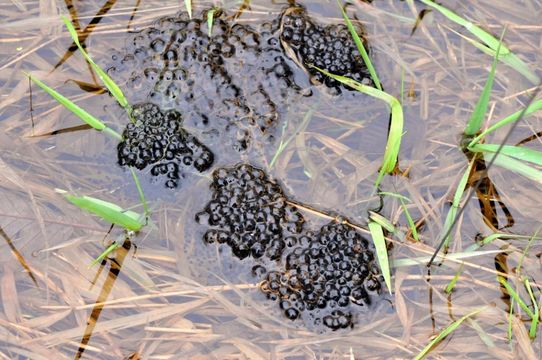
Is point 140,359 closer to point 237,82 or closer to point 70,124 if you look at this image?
point 70,124

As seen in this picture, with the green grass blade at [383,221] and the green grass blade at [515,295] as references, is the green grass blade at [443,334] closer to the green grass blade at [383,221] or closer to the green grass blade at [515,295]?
the green grass blade at [515,295]

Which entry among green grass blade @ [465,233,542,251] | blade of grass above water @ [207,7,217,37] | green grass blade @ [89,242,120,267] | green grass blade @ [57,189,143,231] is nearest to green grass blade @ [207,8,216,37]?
blade of grass above water @ [207,7,217,37]

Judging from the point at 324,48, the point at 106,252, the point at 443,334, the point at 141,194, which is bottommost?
the point at 443,334

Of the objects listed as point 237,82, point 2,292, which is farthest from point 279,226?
point 2,292

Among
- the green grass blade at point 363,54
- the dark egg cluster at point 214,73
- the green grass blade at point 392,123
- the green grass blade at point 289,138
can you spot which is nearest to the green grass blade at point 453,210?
the green grass blade at point 392,123

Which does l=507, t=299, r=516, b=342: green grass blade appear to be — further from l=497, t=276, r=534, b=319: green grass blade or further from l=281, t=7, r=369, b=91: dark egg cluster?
l=281, t=7, r=369, b=91: dark egg cluster

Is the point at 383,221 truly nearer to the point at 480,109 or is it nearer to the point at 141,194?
the point at 480,109

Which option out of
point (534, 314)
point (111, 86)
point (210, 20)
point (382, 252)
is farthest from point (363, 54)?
point (534, 314)
